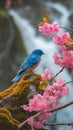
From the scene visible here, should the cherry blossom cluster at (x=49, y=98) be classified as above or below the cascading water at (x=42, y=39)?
below

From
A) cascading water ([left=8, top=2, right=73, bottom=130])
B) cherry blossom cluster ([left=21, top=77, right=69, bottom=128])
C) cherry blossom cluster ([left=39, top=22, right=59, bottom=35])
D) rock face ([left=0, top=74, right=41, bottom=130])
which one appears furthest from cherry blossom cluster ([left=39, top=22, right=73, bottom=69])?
cascading water ([left=8, top=2, right=73, bottom=130])

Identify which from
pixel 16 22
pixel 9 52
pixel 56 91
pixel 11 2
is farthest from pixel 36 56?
pixel 11 2

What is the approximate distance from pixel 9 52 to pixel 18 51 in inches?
11.0

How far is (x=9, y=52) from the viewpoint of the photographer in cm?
1201

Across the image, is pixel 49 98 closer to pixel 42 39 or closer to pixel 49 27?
pixel 49 27

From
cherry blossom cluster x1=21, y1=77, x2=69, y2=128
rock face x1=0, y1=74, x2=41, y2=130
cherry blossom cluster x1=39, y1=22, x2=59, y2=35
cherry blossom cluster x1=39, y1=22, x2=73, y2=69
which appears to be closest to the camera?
cherry blossom cluster x1=21, y1=77, x2=69, y2=128

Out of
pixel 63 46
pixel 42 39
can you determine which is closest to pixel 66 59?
pixel 63 46

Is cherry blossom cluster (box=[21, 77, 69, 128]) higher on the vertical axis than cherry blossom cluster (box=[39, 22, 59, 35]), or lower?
lower

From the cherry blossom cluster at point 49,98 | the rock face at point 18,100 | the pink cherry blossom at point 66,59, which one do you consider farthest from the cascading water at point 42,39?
the cherry blossom cluster at point 49,98

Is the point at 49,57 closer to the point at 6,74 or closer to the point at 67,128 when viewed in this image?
Answer: the point at 6,74

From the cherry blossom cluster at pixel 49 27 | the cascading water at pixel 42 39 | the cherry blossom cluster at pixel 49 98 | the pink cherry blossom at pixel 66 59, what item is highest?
the cascading water at pixel 42 39

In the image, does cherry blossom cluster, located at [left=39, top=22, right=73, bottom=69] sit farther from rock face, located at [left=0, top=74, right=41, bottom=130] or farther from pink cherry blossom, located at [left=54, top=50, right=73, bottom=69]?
rock face, located at [left=0, top=74, right=41, bottom=130]

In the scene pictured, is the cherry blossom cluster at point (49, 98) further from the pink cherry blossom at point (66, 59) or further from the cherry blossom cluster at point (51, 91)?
the pink cherry blossom at point (66, 59)

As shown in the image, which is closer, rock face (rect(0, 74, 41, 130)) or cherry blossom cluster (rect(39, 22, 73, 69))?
cherry blossom cluster (rect(39, 22, 73, 69))
